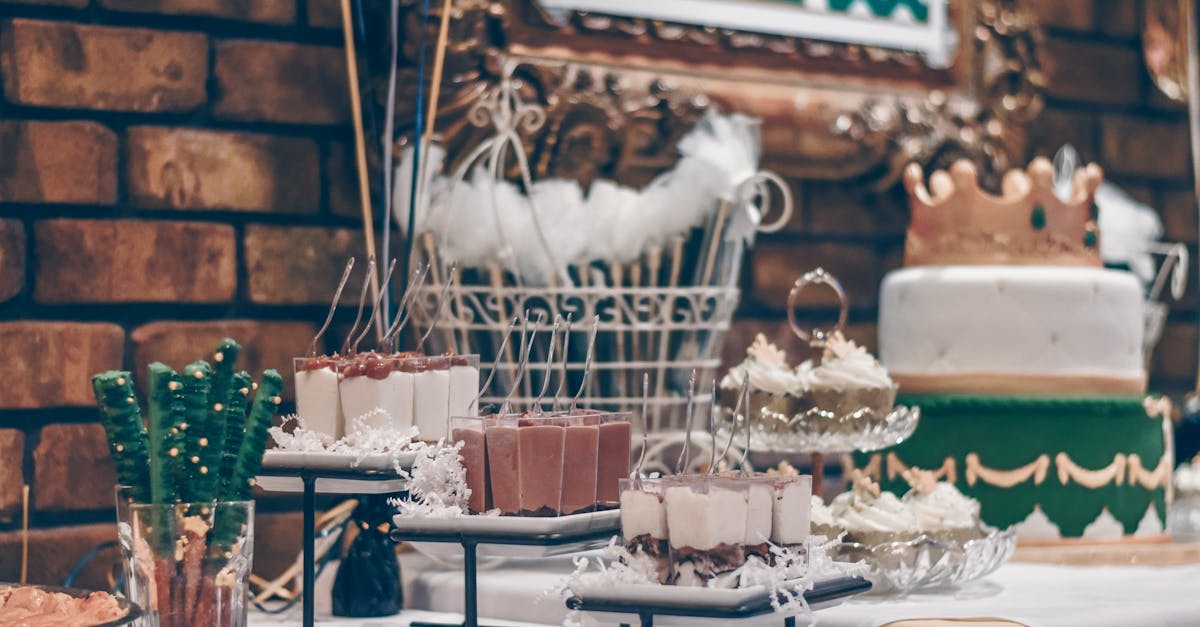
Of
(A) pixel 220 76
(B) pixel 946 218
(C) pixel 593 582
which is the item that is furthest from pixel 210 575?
(B) pixel 946 218

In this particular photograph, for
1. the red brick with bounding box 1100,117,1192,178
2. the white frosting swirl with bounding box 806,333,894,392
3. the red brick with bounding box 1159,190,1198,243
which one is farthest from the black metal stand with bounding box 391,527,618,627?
the red brick with bounding box 1159,190,1198,243

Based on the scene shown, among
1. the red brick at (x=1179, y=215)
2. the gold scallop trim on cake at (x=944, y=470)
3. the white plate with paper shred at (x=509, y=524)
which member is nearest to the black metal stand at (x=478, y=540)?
the white plate with paper shred at (x=509, y=524)

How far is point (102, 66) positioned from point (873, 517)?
1.05m

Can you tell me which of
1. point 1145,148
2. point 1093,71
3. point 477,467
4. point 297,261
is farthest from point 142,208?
point 1145,148

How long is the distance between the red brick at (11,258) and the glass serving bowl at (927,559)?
0.98 metres

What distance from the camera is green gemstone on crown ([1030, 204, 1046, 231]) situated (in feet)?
7.25

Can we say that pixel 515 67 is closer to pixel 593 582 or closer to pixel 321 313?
pixel 321 313

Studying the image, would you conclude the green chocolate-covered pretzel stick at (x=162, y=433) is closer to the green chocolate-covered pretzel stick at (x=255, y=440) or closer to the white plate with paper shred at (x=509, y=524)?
the green chocolate-covered pretzel stick at (x=255, y=440)

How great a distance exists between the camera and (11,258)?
6.20 feet

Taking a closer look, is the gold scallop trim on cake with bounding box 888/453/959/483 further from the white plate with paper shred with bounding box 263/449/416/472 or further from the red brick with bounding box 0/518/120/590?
the red brick with bounding box 0/518/120/590

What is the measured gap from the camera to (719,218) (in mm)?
2072

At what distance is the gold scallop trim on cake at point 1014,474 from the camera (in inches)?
84.7

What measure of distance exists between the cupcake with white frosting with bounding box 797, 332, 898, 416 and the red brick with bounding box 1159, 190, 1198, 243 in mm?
1473

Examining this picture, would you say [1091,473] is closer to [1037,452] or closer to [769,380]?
[1037,452]
